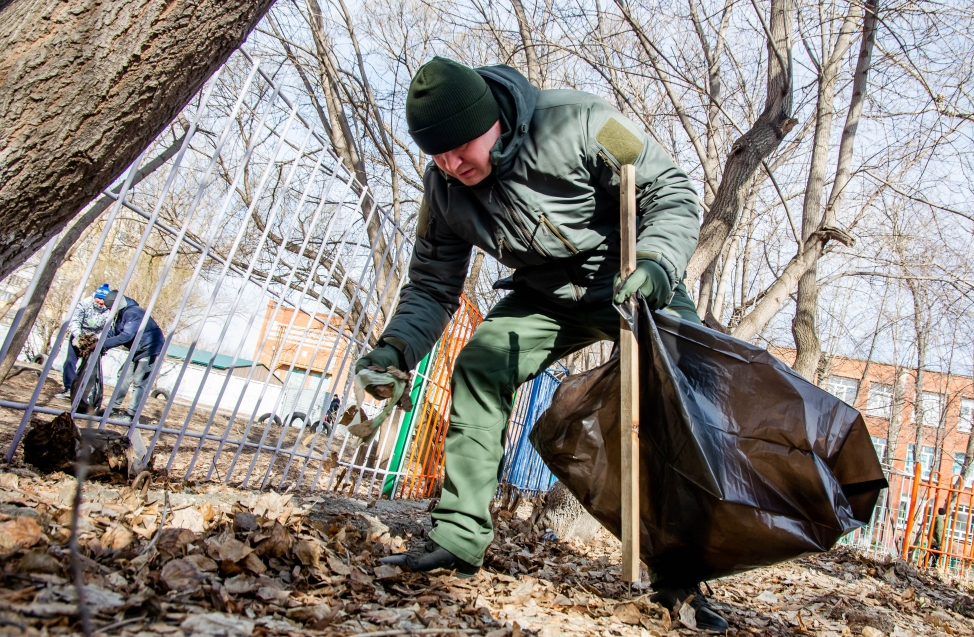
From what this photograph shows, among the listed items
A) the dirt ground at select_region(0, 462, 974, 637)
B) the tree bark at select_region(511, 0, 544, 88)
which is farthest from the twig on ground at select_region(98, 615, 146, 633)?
the tree bark at select_region(511, 0, 544, 88)

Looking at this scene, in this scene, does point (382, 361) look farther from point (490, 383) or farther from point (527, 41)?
point (527, 41)

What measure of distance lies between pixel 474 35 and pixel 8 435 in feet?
24.6

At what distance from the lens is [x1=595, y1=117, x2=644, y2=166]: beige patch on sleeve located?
7.80ft

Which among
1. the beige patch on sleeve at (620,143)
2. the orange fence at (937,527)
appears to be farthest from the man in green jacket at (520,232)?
the orange fence at (937,527)

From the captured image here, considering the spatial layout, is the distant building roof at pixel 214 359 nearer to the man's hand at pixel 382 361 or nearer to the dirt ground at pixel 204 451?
the dirt ground at pixel 204 451

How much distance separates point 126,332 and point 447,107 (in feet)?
20.0

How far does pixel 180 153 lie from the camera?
2.67 m

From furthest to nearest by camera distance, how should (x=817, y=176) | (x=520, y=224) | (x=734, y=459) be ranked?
(x=817, y=176), (x=520, y=224), (x=734, y=459)

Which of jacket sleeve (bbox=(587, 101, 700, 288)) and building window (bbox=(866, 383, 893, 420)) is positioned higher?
building window (bbox=(866, 383, 893, 420))

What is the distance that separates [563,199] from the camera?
2465mm

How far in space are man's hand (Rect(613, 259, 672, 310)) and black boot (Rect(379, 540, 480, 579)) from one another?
1031mm

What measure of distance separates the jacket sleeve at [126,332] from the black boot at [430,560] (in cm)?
500

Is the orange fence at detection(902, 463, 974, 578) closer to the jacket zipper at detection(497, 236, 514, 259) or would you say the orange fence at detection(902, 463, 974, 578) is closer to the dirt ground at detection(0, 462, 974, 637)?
the dirt ground at detection(0, 462, 974, 637)

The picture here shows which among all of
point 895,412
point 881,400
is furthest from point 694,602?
point 881,400
